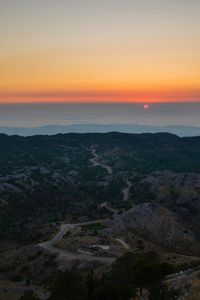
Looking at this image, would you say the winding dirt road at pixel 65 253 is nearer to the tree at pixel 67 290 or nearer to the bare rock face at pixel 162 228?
the bare rock face at pixel 162 228

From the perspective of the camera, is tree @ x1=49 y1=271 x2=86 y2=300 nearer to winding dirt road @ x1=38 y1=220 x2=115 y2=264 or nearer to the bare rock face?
winding dirt road @ x1=38 y1=220 x2=115 y2=264

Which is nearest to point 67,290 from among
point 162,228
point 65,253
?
point 65,253

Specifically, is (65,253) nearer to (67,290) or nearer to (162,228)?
(162,228)

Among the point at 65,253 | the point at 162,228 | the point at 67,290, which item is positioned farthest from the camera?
the point at 162,228

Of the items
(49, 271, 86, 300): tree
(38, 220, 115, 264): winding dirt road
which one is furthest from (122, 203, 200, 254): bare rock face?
(49, 271, 86, 300): tree

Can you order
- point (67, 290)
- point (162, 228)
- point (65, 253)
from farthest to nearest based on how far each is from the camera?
point (162, 228) → point (65, 253) → point (67, 290)

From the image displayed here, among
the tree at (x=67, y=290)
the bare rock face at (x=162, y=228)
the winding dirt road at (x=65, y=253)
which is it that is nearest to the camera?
the tree at (x=67, y=290)

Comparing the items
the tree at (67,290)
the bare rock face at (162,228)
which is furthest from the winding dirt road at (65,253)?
the tree at (67,290)

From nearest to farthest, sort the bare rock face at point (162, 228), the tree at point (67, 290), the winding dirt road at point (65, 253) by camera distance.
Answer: the tree at point (67, 290)
the winding dirt road at point (65, 253)
the bare rock face at point (162, 228)

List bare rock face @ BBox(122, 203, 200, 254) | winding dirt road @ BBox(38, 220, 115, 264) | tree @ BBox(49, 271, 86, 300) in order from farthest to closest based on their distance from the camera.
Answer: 1. bare rock face @ BBox(122, 203, 200, 254)
2. winding dirt road @ BBox(38, 220, 115, 264)
3. tree @ BBox(49, 271, 86, 300)
